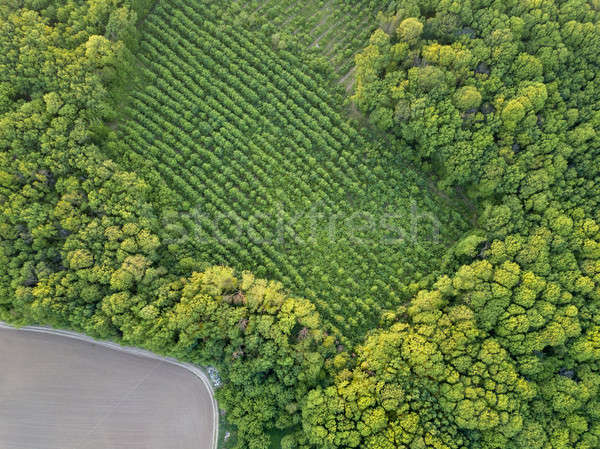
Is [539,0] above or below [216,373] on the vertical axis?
above

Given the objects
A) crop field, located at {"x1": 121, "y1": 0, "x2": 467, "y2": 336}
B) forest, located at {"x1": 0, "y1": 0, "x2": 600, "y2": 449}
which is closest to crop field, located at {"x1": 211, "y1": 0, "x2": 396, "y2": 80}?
forest, located at {"x1": 0, "y1": 0, "x2": 600, "y2": 449}

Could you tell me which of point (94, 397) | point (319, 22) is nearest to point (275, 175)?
point (319, 22)

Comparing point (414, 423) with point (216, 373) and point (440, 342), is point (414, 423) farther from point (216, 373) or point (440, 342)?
point (216, 373)

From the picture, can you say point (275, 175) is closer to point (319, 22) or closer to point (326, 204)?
point (326, 204)

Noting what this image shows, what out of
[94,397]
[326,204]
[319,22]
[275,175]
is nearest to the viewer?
[94,397]

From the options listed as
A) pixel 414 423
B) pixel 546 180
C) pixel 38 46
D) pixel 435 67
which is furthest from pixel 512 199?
pixel 38 46

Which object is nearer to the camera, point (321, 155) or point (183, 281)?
point (183, 281)

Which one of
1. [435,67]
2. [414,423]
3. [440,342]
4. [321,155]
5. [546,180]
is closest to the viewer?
[414,423]
